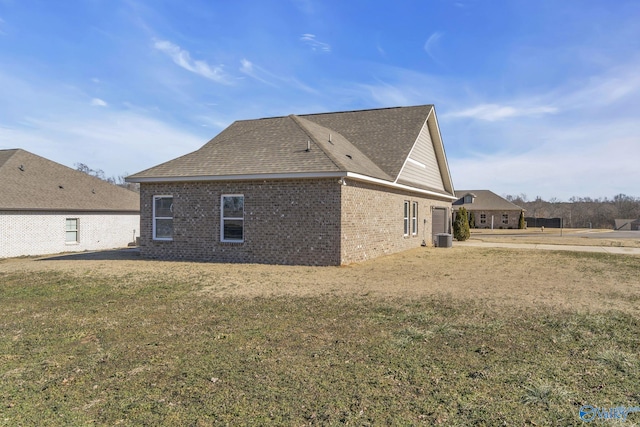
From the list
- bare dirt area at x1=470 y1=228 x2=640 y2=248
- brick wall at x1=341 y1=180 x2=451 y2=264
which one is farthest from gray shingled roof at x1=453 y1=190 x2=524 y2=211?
brick wall at x1=341 y1=180 x2=451 y2=264

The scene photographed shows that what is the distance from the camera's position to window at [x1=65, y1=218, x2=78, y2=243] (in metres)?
23.7

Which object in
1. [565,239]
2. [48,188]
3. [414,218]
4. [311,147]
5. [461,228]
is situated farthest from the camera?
[565,239]

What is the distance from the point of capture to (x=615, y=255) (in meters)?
17.3

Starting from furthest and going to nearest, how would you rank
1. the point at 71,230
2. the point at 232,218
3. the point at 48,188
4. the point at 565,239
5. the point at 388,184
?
the point at 565,239 < the point at 71,230 < the point at 48,188 < the point at 388,184 < the point at 232,218

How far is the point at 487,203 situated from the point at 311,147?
45225mm

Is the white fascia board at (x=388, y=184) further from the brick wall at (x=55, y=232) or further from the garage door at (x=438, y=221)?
the brick wall at (x=55, y=232)

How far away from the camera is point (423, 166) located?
21328mm

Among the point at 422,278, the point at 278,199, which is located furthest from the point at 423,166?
the point at 422,278

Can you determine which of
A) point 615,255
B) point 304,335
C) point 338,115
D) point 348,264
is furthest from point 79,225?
point 615,255

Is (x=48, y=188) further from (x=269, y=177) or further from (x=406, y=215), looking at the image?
(x=406, y=215)

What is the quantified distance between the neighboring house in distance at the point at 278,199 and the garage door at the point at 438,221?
542 cm

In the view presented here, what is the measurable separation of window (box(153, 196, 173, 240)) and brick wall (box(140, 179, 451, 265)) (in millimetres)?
194

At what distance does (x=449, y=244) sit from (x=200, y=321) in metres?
17.0

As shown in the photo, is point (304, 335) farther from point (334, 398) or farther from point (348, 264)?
point (348, 264)
